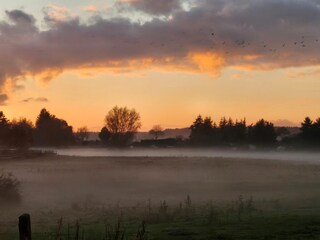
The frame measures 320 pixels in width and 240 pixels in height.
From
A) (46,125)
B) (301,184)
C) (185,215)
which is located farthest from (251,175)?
(46,125)

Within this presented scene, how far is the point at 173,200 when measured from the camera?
38625 mm

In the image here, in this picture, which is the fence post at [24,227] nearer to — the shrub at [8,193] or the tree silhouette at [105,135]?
the shrub at [8,193]

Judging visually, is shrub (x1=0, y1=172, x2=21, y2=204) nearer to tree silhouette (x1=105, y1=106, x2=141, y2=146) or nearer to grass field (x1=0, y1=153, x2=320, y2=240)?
grass field (x1=0, y1=153, x2=320, y2=240)

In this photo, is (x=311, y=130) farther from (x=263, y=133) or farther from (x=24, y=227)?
(x=24, y=227)

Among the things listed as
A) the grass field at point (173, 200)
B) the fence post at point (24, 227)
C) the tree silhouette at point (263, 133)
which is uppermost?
the tree silhouette at point (263, 133)

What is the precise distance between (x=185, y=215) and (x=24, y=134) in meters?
77.9

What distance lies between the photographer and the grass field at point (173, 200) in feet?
64.3

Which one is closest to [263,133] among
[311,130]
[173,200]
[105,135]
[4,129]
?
[311,130]

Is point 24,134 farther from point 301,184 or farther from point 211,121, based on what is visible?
point 211,121

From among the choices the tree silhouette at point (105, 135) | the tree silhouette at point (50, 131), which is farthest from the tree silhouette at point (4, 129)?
the tree silhouette at point (105, 135)

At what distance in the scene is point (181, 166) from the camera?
78.7 metres

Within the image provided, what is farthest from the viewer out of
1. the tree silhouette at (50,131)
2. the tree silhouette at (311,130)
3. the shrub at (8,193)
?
the tree silhouette at (50,131)

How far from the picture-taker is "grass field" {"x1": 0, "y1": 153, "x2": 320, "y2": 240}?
19609mm

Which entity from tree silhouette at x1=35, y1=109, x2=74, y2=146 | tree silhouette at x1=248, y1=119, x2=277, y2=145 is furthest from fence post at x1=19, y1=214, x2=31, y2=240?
tree silhouette at x1=35, y1=109, x2=74, y2=146
